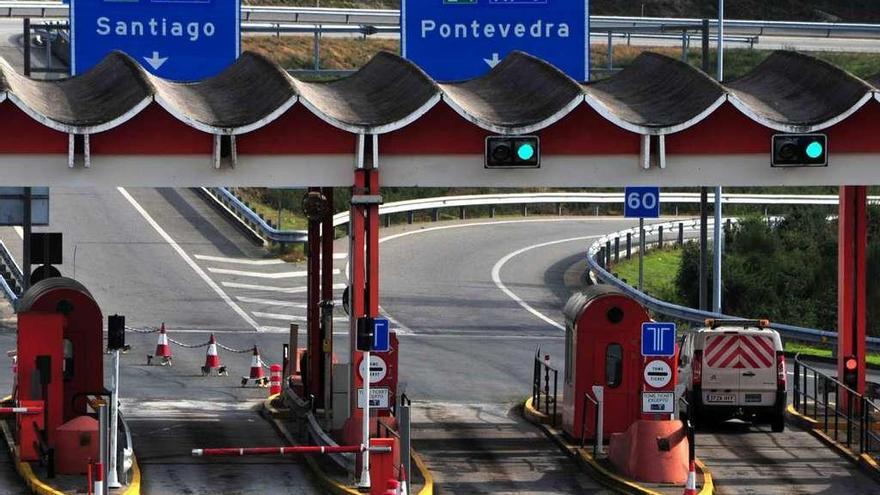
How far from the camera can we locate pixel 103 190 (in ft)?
186

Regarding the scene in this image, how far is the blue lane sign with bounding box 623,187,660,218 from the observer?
3903cm

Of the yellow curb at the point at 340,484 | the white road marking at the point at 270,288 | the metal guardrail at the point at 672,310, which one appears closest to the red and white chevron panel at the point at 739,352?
the metal guardrail at the point at 672,310

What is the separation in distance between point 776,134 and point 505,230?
31896 mm

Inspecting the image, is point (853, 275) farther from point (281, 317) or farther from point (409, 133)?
point (281, 317)

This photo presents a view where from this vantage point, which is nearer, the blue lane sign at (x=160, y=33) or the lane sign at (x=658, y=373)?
the lane sign at (x=658, y=373)

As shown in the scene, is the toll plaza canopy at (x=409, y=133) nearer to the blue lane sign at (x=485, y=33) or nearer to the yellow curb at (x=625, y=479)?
the yellow curb at (x=625, y=479)

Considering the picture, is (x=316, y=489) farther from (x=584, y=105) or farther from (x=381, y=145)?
(x=584, y=105)

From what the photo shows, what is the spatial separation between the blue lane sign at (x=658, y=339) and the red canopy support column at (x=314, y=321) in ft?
18.5

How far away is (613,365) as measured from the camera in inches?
1022

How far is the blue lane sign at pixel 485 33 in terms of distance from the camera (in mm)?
29875

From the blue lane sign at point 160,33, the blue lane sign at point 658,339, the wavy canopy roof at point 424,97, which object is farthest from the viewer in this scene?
the blue lane sign at point 160,33

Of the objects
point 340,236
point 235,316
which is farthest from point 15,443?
point 340,236

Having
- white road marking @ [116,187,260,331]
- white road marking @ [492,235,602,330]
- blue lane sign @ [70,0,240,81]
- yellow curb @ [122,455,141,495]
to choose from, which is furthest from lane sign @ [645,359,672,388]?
white road marking @ [116,187,260,331]

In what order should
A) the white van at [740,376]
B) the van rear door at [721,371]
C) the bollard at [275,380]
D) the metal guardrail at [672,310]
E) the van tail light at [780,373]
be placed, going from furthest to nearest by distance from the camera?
the metal guardrail at [672,310] → the bollard at [275,380] → the van rear door at [721,371] → the white van at [740,376] → the van tail light at [780,373]
